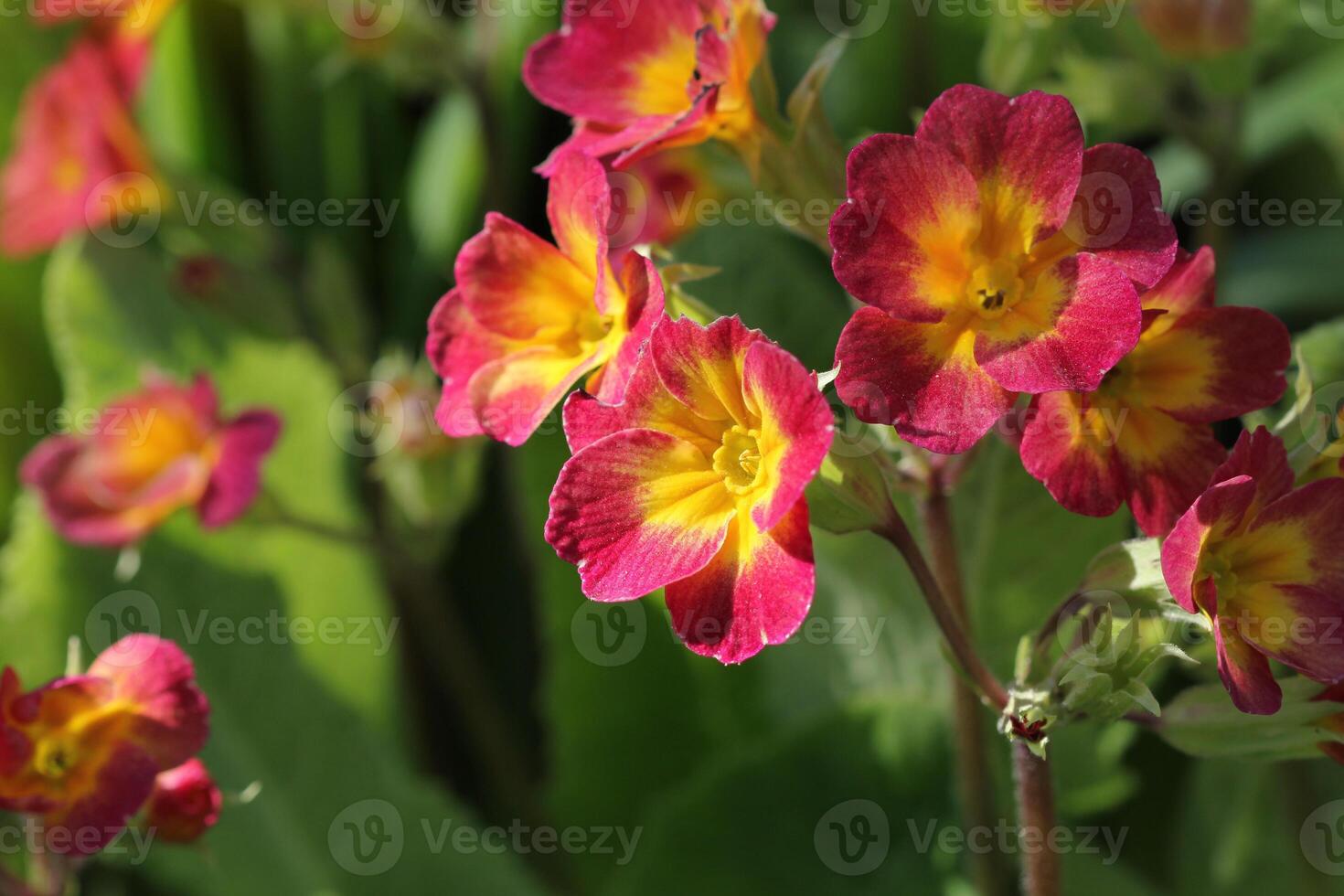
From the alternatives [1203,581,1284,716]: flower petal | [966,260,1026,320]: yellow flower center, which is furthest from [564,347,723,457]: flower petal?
[1203,581,1284,716]: flower petal

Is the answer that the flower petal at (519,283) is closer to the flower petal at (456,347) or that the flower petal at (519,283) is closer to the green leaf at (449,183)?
the flower petal at (456,347)

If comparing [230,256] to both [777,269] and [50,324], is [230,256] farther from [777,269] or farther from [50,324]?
[777,269]

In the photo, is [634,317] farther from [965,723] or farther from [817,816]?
[817,816]

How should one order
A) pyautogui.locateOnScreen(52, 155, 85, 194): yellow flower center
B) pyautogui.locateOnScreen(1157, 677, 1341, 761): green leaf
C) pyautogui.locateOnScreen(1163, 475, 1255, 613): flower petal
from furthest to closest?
pyautogui.locateOnScreen(52, 155, 85, 194): yellow flower center < pyautogui.locateOnScreen(1157, 677, 1341, 761): green leaf < pyautogui.locateOnScreen(1163, 475, 1255, 613): flower petal

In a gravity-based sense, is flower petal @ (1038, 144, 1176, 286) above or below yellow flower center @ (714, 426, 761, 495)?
above

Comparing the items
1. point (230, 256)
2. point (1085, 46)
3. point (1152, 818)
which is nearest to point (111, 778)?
point (230, 256)

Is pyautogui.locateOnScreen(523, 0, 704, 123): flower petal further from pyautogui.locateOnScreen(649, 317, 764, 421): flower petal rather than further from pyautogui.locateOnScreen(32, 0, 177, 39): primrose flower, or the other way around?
pyautogui.locateOnScreen(32, 0, 177, 39): primrose flower

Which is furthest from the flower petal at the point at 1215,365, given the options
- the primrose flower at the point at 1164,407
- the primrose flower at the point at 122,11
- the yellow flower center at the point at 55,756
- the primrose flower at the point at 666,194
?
the primrose flower at the point at 122,11

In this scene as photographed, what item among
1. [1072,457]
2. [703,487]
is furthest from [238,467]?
[1072,457]
